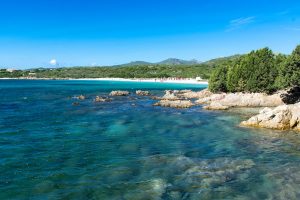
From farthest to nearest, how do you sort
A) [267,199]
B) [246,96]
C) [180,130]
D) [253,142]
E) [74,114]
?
[246,96]
[74,114]
[180,130]
[253,142]
[267,199]

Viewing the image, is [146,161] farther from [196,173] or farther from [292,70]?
[292,70]

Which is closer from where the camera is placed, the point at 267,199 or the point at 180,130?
the point at 267,199

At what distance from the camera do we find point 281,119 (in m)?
55.1

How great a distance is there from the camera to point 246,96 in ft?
296

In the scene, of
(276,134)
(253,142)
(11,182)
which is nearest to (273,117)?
(276,134)

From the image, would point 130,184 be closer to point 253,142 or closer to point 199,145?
point 199,145

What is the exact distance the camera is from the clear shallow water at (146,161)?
28.8 meters

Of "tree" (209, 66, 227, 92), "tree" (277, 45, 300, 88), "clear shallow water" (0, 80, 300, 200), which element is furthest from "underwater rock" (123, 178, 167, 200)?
"tree" (209, 66, 227, 92)

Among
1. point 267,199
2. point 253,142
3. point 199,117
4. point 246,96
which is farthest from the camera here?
point 246,96

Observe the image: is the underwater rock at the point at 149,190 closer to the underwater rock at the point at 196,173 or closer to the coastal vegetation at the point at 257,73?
Answer: the underwater rock at the point at 196,173

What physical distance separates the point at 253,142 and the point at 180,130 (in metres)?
13.0

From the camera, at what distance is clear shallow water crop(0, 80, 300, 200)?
28.8 meters

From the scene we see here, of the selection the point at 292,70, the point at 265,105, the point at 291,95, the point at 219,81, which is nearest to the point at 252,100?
the point at 265,105

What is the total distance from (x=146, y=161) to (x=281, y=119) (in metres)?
27.5
